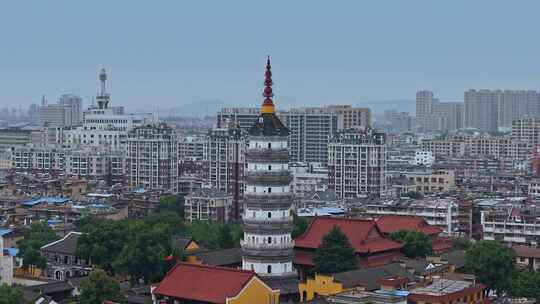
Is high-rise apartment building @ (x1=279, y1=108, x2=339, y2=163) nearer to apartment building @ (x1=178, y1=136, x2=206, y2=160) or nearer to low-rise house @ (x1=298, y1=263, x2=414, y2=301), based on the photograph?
apartment building @ (x1=178, y1=136, x2=206, y2=160)

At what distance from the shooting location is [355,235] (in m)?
43.1

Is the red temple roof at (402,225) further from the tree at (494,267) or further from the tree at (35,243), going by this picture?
the tree at (35,243)

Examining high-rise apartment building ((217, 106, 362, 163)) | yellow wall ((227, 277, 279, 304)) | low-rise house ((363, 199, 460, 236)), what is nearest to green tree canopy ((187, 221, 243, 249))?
low-rise house ((363, 199, 460, 236))

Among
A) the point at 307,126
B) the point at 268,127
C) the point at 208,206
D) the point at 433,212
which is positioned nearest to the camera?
the point at 268,127

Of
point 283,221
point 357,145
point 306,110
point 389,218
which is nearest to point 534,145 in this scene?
point 306,110

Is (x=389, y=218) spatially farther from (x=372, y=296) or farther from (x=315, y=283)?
(x=372, y=296)

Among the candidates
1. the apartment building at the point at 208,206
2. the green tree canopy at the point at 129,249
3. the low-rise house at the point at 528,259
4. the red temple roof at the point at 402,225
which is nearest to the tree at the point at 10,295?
the green tree canopy at the point at 129,249

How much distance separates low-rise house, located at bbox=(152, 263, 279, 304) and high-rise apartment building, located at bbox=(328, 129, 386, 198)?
42668 millimetres

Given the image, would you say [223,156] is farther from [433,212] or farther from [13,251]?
[13,251]

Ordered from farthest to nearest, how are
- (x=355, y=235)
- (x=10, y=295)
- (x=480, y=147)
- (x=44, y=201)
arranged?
(x=480, y=147) < (x=44, y=201) < (x=355, y=235) < (x=10, y=295)

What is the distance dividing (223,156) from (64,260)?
33.4 meters

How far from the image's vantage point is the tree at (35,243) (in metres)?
45.2

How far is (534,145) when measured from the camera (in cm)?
13262

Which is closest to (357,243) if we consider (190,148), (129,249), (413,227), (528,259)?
(413,227)
